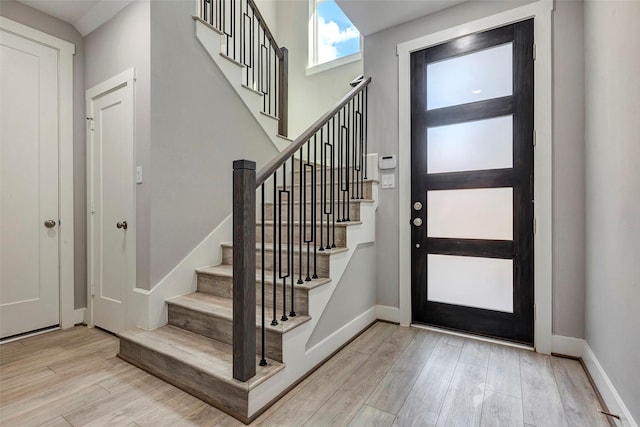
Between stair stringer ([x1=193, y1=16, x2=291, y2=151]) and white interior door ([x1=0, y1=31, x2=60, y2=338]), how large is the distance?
140 cm

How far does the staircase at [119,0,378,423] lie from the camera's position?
1.45 meters

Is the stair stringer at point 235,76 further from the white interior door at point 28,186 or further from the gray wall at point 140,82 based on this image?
the white interior door at point 28,186

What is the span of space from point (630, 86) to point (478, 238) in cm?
129

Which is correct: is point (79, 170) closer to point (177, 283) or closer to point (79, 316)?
point (79, 316)

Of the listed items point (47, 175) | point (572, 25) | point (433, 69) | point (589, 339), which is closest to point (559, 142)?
point (572, 25)

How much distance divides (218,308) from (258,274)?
351mm

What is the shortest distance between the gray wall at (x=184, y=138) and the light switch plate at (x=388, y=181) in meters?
1.43

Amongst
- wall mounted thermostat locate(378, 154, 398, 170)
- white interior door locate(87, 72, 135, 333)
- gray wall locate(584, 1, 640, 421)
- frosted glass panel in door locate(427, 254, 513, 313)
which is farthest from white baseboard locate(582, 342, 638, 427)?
white interior door locate(87, 72, 135, 333)

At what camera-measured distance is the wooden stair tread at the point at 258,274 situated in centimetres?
187

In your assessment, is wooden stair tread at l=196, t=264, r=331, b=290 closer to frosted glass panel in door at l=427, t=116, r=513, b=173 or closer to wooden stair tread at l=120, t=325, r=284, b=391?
wooden stair tread at l=120, t=325, r=284, b=391

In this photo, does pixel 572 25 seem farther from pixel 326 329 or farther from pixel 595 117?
pixel 326 329

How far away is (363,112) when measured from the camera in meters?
2.87

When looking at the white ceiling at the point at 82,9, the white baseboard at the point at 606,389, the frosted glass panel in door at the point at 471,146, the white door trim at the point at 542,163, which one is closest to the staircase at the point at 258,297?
the frosted glass panel in door at the point at 471,146

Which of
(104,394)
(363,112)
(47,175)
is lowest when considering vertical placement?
(104,394)
